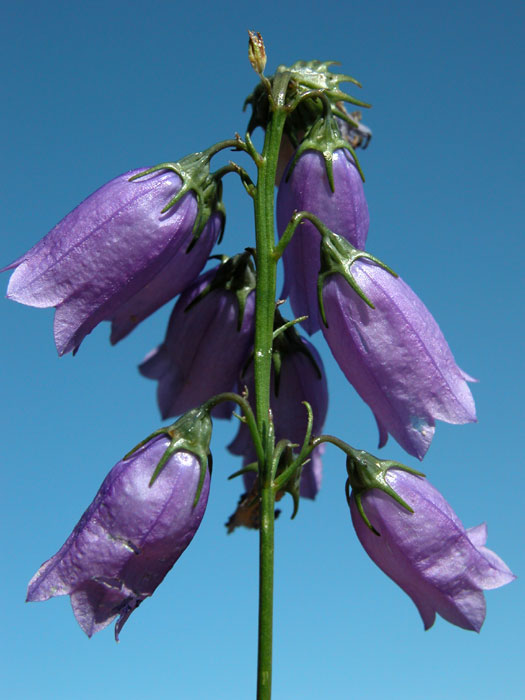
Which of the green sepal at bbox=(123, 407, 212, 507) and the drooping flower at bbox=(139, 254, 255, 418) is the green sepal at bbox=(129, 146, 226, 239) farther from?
the green sepal at bbox=(123, 407, 212, 507)

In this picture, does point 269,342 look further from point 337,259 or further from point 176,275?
point 176,275

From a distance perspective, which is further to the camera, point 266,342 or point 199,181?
point 199,181

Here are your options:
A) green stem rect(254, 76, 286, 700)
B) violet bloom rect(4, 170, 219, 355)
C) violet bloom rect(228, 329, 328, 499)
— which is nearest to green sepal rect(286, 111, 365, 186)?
green stem rect(254, 76, 286, 700)

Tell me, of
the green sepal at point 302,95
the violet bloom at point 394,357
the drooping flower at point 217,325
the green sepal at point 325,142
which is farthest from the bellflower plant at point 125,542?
the green sepal at point 302,95

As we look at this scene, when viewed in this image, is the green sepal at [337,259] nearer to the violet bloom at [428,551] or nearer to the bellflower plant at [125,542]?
the violet bloom at [428,551]

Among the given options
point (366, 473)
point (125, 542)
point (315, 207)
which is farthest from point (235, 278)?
point (125, 542)

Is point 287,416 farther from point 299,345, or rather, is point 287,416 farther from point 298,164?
point 298,164
